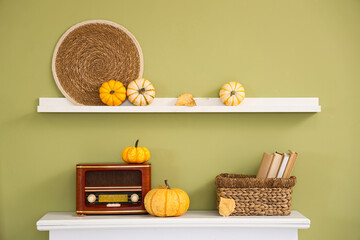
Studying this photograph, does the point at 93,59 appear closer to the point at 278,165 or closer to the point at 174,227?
the point at 174,227

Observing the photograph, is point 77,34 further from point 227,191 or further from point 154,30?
point 227,191

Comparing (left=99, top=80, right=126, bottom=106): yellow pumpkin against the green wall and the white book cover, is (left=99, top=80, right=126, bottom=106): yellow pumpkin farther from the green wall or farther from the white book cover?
the white book cover

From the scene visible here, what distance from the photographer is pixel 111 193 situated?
2367mm

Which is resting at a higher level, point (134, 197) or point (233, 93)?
point (233, 93)

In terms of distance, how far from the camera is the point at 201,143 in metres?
2.58

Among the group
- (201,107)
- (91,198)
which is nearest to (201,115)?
(201,107)

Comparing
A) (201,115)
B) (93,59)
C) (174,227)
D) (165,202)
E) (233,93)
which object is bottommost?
(174,227)

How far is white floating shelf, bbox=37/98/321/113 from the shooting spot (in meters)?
2.41

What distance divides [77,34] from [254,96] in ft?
3.89

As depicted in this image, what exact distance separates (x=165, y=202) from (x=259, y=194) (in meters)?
0.54

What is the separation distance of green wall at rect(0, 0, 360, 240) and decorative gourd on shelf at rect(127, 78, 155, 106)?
0.14m

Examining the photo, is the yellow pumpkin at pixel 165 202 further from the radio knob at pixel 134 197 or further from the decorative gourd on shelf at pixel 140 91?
the decorative gourd on shelf at pixel 140 91

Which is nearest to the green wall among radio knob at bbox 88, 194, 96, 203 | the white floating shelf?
the white floating shelf

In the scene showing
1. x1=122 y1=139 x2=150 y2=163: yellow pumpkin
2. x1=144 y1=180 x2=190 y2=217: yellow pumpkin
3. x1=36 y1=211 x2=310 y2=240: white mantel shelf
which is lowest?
x1=36 y1=211 x2=310 y2=240: white mantel shelf
